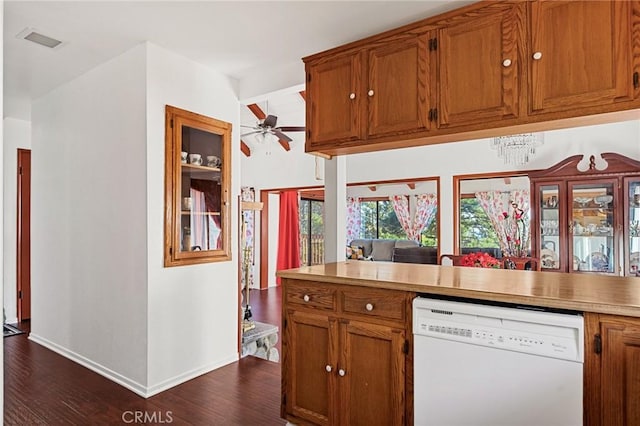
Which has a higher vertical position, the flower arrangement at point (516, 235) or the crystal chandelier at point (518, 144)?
the crystal chandelier at point (518, 144)

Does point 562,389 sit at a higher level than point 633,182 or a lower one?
lower

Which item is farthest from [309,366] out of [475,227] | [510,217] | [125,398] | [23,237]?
[475,227]

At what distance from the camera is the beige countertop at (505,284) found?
4.78 feet

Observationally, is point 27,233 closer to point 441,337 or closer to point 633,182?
point 441,337

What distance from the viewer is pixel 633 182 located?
162 inches

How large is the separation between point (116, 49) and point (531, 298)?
308 centimetres

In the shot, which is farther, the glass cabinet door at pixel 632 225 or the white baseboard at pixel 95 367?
the glass cabinet door at pixel 632 225

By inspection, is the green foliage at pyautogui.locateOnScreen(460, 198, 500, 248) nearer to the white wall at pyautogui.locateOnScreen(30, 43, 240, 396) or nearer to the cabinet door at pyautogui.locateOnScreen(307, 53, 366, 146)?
the cabinet door at pyautogui.locateOnScreen(307, 53, 366, 146)

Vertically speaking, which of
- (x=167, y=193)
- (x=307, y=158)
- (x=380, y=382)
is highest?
(x=307, y=158)

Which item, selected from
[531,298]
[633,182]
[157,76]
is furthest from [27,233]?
[633,182]

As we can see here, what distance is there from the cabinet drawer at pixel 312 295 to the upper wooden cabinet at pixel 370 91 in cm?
96

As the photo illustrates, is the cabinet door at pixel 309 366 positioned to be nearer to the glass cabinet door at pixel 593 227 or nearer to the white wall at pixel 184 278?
the white wall at pixel 184 278

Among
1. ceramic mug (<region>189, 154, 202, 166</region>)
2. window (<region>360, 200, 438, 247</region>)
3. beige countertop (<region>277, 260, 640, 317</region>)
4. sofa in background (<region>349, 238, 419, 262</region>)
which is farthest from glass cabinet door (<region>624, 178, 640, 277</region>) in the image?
window (<region>360, 200, 438, 247</region>)

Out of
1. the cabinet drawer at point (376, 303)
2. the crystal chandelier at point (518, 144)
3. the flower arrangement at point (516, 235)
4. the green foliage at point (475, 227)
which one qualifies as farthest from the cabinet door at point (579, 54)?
the green foliage at point (475, 227)
